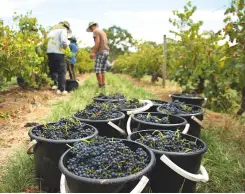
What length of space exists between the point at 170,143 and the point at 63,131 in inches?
33.8

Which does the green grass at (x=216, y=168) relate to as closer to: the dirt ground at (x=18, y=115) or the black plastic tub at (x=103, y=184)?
the dirt ground at (x=18, y=115)

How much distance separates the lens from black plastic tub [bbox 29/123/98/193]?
2074 millimetres

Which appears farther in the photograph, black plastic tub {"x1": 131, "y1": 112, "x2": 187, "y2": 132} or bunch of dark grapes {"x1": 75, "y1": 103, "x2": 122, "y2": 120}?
bunch of dark grapes {"x1": 75, "y1": 103, "x2": 122, "y2": 120}

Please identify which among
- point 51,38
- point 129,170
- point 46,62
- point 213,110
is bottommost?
point 213,110

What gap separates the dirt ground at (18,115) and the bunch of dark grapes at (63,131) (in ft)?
2.20

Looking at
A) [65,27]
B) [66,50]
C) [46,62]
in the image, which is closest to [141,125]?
[66,50]

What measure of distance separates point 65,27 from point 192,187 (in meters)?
5.42

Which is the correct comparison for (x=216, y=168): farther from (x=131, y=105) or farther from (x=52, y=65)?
(x=52, y=65)

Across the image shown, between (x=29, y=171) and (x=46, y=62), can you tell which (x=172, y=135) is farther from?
(x=46, y=62)

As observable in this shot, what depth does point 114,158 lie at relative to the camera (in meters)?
1.70

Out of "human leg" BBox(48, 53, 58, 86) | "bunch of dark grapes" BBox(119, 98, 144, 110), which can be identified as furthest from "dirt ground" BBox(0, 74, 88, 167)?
"bunch of dark grapes" BBox(119, 98, 144, 110)

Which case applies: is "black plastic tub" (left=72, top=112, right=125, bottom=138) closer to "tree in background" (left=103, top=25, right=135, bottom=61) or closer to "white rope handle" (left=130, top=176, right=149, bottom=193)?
"white rope handle" (left=130, top=176, right=149, bottom=193)

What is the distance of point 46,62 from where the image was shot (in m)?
7.17

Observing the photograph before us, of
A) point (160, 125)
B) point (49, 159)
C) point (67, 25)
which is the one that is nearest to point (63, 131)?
point (49, 159)
